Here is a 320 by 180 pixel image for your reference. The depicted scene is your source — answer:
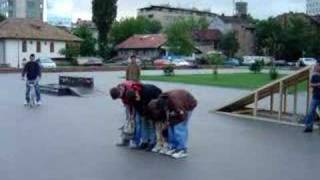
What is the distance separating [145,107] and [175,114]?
71 cm

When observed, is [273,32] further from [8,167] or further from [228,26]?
[8,167]

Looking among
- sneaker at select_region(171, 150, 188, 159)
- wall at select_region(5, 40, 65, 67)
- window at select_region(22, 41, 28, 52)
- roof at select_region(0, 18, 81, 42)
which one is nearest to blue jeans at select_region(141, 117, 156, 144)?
sneaker at select_region(171, 150, 188, 159)

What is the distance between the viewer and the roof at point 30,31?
78188 millimetres

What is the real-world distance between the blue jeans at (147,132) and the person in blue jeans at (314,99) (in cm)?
449

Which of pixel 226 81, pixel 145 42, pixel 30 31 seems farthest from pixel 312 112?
pixel 145 42

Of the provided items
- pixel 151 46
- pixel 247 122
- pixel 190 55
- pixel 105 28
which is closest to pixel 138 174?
pixel 247 122

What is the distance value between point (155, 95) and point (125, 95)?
0.52 m

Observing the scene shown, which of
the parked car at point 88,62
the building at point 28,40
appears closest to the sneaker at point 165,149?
the parked car at point 88,62

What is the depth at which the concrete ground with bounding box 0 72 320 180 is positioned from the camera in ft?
30.5

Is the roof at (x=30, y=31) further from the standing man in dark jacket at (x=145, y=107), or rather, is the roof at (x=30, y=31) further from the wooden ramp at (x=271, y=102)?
the standing man in dark jacket at (x=145, y=107)

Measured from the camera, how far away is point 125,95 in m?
11.0

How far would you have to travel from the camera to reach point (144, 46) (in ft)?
345

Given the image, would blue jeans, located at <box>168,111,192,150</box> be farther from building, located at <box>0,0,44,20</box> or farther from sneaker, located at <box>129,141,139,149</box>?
building, located at <box>0,0,44,20</box>

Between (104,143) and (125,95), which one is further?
(104,143)
